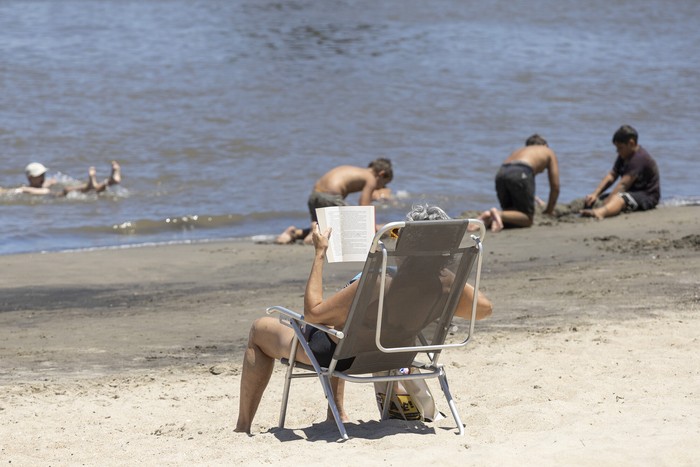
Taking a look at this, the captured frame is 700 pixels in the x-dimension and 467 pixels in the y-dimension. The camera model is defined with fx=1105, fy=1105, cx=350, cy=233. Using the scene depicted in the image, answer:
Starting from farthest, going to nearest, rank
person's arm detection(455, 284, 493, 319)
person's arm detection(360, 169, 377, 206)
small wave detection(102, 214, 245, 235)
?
1. small wave detection(102, 214, 245, 235)
2. person's arm detection(360, 169, 377, 206)
3. person's arm detection(455, 284, 493, 319)

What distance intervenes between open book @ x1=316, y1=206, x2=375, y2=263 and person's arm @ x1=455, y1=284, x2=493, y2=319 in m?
0.47

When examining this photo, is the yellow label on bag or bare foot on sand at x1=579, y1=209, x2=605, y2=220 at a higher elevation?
the yellow label on bag

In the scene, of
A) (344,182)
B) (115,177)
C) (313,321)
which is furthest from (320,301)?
(115,177)

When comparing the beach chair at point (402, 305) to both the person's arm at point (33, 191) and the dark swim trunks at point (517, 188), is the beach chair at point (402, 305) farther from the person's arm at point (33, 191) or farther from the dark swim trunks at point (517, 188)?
the person's arm at point (33, 191)

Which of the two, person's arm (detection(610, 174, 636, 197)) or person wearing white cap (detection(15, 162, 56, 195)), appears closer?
person's arm (detection(610, 174, 636, 197))

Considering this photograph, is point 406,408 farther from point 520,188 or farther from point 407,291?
point 520,188

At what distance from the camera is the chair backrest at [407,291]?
14.4ft

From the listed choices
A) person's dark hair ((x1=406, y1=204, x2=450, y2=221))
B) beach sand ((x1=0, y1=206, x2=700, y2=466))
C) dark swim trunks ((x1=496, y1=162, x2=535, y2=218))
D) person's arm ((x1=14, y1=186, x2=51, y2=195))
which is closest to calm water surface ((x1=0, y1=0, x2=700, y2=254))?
person's arm ((x1=14, y1=186, x2=51, y2=195))

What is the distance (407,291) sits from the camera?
4531 millimetres

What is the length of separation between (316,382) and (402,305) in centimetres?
149

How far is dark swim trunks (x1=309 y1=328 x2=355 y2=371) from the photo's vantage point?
468 cm

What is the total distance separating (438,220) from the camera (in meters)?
4.42

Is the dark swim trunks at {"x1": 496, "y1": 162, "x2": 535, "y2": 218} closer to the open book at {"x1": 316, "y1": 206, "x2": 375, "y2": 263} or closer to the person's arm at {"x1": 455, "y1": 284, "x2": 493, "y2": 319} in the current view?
the person's arm at {"x1": 455, "y1": 284, "x2": 493, "y2": 319}

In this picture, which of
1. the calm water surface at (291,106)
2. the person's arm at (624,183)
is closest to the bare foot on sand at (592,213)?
the person's arm at (624,183)
